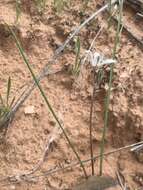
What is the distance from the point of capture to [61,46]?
2.07m

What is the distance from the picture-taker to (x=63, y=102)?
1.96m

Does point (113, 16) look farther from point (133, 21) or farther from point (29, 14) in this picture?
point (29, 14)

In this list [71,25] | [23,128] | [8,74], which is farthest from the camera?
[71,25]

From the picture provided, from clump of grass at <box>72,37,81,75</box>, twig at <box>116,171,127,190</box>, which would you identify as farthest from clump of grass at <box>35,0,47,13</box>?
twig at <box>116,171,127,190</box>

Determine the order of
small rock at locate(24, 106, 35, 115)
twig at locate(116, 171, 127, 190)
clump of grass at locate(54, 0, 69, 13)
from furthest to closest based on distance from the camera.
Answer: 1. clump of grass at locate(54, 0, 69, 13)
2. small rock at locate(24, 106, 35, 115)
3. twig at locate(116, 171, 127, 190)

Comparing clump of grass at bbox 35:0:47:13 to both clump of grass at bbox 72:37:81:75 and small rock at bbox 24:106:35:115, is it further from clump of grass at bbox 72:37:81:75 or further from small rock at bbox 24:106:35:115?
small rock at bbox 24:106:35:115

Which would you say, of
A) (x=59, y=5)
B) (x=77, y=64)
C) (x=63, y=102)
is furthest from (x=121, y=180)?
(x=59, y=5)

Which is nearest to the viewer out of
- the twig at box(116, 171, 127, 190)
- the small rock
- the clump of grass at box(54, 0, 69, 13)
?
the twig at box(116, 171, 127, 190)

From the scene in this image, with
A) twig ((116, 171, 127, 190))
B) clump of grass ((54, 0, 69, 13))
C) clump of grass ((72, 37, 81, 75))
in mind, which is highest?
clump of grass ((54, 0, 69, 13))

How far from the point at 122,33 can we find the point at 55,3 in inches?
14.0

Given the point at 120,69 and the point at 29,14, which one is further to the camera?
the point at 29,14

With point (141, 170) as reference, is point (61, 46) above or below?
above

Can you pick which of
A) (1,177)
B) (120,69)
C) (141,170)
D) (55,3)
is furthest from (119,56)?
(1,177)

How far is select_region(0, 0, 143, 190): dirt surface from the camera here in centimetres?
179
